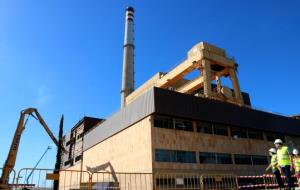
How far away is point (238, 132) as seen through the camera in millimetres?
29875

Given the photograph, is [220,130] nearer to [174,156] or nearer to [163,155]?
[174,156]

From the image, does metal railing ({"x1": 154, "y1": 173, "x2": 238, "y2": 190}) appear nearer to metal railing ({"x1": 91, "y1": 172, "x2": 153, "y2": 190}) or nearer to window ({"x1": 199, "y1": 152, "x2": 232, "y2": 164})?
metal railing ({"x1": 91, "y1": 172, "x2": 153, "y2": 190})

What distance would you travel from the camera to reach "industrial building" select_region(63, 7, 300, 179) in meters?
24.3

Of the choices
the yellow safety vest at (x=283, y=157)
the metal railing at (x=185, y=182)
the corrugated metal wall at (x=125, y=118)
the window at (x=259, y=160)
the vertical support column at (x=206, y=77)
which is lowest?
the metal railing at (x=185, y=182)

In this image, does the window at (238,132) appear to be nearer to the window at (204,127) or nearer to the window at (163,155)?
the window at (204,127)

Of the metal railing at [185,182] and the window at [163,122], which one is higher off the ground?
the window at [163,122]

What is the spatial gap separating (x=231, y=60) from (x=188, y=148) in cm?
1430

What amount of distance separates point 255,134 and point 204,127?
839 cm

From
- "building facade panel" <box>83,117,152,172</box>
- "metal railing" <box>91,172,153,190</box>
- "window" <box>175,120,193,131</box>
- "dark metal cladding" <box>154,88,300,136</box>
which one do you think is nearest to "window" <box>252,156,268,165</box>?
"dark metal cladding" <box>154,88,300,136</box>

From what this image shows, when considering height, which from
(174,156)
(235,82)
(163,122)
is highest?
(235,82)

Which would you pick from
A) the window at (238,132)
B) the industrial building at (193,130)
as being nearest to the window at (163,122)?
the industrial building at (193,130)

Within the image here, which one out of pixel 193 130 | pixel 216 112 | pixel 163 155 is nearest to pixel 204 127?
pixel 193 130

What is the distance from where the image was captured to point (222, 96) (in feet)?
104

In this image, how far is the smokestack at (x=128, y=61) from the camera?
47719 mm
